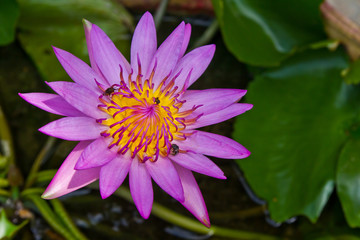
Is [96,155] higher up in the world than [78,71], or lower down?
lower down

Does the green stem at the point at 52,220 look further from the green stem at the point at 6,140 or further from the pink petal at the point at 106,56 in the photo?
the pink petal at the point at 106,56

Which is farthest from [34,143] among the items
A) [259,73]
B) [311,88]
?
[311,88]

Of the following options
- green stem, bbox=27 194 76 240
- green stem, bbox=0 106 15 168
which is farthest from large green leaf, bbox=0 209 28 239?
green stem, bbox=0 106 15 168

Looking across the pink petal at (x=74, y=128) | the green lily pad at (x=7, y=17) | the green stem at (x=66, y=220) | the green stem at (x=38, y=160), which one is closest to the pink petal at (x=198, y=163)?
the pink petal at (x=74, y=128)

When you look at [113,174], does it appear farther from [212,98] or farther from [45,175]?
[45,175]

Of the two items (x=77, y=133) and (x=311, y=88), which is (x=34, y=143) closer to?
(x=77, y=133)

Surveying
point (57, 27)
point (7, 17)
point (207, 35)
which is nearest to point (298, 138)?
point (207, 35)

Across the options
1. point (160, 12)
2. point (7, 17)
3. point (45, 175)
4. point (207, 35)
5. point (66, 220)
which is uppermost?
point (7, 17)

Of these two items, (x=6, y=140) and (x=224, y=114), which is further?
(x=6, y=140)
